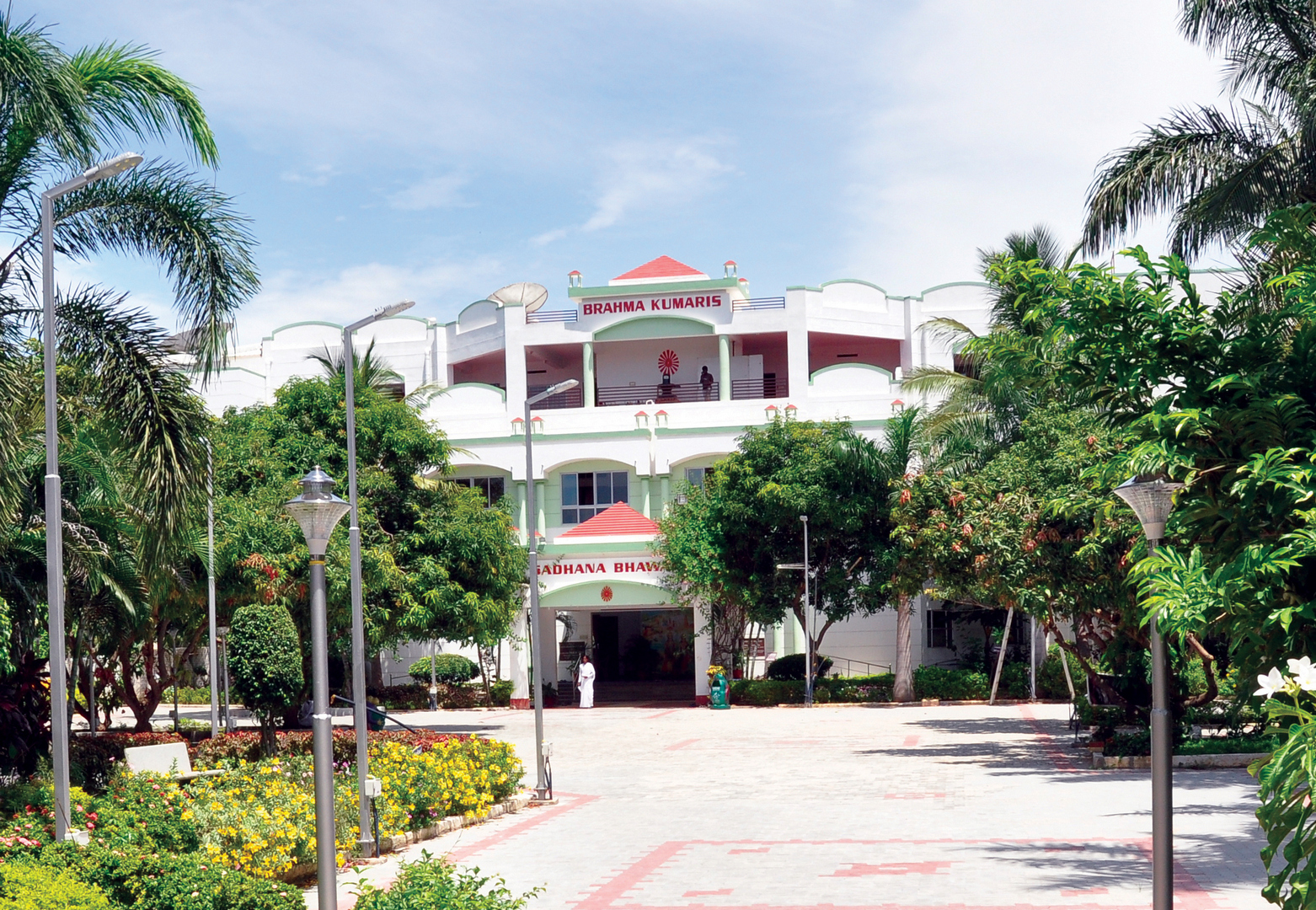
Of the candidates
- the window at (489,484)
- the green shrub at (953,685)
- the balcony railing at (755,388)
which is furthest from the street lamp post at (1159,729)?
the balcony railing at (755,388)

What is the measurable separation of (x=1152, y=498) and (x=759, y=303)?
127 feet

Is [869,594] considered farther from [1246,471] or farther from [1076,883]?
[1246,471]

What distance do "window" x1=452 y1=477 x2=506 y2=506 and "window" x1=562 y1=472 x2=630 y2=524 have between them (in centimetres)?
216

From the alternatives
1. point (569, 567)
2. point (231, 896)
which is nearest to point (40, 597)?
point (231, 896)

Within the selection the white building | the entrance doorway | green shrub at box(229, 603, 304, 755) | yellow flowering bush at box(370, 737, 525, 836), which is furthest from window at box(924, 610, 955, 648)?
green shrub at box(229, 603, 304, 755)

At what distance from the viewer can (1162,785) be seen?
780cm

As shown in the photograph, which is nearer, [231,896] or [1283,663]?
[1283,663]

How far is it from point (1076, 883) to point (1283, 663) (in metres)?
4.91

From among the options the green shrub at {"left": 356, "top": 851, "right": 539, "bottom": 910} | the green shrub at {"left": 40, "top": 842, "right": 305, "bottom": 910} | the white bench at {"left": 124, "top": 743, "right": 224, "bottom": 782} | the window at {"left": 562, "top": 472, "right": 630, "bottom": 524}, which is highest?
the window at {"left": 562, "top": 472, "right": 630, "bottom": 524}

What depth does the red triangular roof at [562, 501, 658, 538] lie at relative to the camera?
132ft

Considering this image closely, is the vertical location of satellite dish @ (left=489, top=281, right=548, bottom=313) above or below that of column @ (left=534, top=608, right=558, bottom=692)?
above

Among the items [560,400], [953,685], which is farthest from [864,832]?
[560,400]

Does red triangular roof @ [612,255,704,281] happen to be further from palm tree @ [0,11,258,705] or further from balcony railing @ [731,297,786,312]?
palm tree @ [0,11,258,705]

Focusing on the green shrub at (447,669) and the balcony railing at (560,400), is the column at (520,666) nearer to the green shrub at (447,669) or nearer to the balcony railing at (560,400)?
the green shrub at (447,669)
